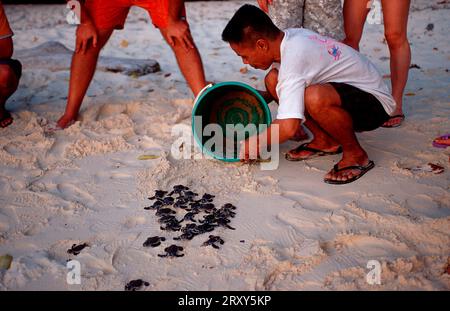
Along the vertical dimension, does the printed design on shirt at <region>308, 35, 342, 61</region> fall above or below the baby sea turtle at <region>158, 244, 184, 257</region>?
above

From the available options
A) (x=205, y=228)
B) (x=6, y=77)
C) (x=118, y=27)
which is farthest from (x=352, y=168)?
(x=6, y=77)

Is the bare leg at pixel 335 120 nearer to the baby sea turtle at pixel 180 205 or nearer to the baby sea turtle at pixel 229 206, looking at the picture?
the baby sea turtle at pixel 229 206

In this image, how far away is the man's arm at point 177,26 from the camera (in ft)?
10.7

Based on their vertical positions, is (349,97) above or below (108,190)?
above

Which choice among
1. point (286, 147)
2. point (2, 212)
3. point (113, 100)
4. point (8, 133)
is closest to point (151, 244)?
point (2, 212)

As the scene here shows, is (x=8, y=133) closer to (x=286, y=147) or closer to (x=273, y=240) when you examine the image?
(x=286, y=147)

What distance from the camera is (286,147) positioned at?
10.3 ft

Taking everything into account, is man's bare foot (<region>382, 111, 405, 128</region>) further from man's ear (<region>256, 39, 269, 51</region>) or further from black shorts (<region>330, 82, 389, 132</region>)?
man's ear (<region>256, 39, 269, 51</region>)

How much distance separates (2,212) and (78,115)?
1371mm

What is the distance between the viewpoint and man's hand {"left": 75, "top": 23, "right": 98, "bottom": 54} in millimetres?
3340

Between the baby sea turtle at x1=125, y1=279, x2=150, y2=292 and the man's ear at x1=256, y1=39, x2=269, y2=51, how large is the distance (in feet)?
4.38

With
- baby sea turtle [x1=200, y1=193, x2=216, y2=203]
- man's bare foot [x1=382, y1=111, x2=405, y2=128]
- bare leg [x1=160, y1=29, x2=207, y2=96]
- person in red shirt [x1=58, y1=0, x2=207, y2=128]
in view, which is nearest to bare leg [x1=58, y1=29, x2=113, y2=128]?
person in red shirt [x1=58, y1=0, x2=207, y2=128]

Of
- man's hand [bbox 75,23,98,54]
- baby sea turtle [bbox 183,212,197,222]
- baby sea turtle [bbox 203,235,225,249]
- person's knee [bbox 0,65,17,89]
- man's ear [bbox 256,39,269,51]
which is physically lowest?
baby sea turtle [bbox 183,212,197,222]
